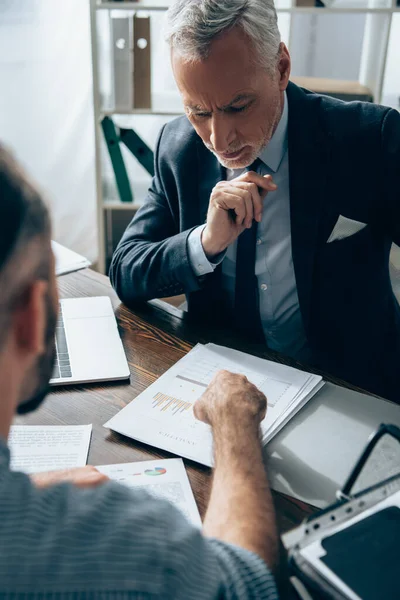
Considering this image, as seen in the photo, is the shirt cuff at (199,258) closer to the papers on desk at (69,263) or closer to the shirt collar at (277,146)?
the shirt collar at (277,146)

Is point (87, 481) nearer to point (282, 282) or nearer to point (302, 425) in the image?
point (302, 425)

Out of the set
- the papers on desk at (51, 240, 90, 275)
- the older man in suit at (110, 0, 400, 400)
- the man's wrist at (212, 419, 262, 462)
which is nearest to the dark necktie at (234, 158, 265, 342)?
the older man in suit at (110, 0, 400, 400)

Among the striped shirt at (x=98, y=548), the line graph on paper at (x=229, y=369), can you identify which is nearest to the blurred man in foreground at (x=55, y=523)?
the striped shirt at (x=98, y=548)

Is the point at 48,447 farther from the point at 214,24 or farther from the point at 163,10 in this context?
the point at 163,10

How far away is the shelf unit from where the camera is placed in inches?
94.7

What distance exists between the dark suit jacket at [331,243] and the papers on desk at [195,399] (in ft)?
0.79

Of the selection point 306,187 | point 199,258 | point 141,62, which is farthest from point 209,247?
point 141,62

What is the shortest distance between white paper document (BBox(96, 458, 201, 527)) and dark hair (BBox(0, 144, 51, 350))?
1.33 feet

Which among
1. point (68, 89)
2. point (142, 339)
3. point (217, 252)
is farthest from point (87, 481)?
point (68, 89)

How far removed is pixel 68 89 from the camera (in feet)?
9.15

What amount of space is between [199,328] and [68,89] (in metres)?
1.94

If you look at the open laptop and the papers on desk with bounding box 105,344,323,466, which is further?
the open laptop

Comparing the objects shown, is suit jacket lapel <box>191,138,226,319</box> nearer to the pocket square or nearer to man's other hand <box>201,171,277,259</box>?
man's other hand <box>201,171,277,259</box>

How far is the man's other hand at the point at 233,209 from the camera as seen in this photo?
4.06ft
